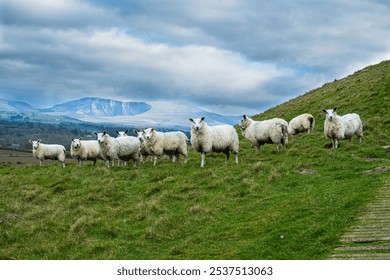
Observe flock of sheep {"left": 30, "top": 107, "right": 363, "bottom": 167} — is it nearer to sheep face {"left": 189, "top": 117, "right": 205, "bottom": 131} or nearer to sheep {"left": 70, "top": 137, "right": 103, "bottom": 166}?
sheep face {"left": 189, "top": 117, "right": 205, "bottom": 131}

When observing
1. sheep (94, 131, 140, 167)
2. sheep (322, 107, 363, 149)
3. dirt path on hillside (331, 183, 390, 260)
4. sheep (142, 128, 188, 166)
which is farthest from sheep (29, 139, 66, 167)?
dirt path on hillside (331, 183, 390, 260)

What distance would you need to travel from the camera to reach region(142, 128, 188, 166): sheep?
86.4ft

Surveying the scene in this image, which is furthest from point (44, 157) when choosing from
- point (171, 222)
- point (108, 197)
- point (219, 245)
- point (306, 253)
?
point (306, 253)

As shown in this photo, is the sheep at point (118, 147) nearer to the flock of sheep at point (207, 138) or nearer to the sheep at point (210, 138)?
the flock of sheep at point (207, 138)

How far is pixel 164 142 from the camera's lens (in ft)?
87.1

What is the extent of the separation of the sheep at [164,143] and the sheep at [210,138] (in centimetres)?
246

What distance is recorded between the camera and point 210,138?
2411 centimetres

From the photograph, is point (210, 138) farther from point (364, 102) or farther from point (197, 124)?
point (364, 102)

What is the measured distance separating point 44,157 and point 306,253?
34184mm

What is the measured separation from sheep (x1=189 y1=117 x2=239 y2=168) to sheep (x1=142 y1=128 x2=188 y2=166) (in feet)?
8.07

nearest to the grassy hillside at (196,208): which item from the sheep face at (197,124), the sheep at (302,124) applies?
the sheep face at (197,124)
